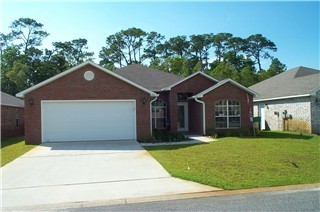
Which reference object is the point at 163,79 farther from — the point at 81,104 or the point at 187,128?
the point at 81,104

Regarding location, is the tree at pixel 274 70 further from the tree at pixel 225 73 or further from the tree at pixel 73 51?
the tree at pixel 73 51

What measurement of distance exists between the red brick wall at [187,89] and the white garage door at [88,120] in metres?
4.06

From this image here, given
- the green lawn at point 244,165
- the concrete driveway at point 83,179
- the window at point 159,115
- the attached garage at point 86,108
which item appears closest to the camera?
the concrete driveway at point 83,179

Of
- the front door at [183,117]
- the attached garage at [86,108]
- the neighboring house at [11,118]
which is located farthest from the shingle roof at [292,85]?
the neighboring house at [11,118]

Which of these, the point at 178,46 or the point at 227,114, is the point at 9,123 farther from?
the point at 178,46

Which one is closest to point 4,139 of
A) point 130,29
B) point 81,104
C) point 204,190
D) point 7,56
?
point 81,104

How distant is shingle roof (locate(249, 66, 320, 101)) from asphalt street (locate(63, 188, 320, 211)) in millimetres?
14401

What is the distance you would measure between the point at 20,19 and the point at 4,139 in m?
36.8

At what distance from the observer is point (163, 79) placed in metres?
23.1

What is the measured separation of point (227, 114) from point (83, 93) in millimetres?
9174

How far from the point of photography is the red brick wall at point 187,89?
815 inches

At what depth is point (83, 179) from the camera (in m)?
8.45

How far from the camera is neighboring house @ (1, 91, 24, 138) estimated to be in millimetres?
20906

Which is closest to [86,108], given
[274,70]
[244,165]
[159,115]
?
[159,115]
